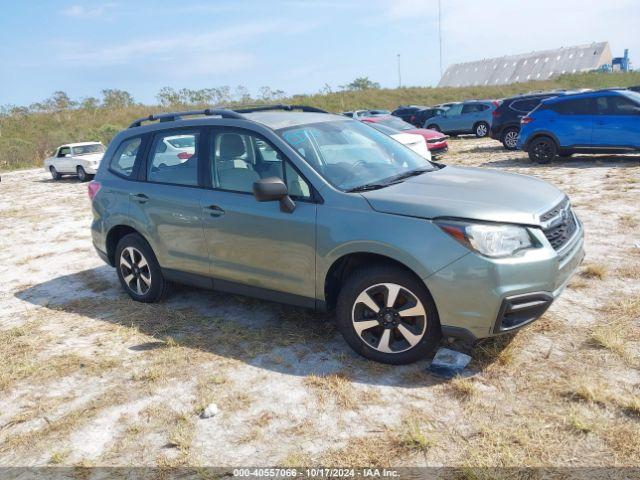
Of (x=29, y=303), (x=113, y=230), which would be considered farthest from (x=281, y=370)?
(x=29, y=303)

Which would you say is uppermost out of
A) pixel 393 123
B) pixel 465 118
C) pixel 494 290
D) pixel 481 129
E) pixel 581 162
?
pixel 393 123

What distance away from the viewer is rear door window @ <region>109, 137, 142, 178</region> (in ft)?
17.8

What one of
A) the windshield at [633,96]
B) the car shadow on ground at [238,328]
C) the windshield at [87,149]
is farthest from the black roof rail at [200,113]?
the windshield at [87,149]

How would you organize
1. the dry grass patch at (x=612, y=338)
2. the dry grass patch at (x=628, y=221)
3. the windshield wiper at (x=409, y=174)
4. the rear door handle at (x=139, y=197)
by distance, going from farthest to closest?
the dry grass patch at (x=628, y=221) → the rear door handle at (x=139, y=197) → the windshield wiper at (x=409, y=174) → the dry grass patch at (x=612, y=338)

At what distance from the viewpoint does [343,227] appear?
12.5 ft

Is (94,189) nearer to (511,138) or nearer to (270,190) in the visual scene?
(270,190)

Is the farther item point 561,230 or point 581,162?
point 581,162

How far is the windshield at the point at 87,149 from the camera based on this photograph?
19.0 metres

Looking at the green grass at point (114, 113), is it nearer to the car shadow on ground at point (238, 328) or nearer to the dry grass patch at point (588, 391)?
the car shadow on ground at point (238, 328)

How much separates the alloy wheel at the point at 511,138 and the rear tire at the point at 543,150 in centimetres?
336

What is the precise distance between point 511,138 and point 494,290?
14.5 m

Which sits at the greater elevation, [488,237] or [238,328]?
[488,237]

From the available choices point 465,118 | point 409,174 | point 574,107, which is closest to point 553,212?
point 409,174

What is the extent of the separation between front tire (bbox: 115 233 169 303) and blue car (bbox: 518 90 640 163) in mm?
10508
